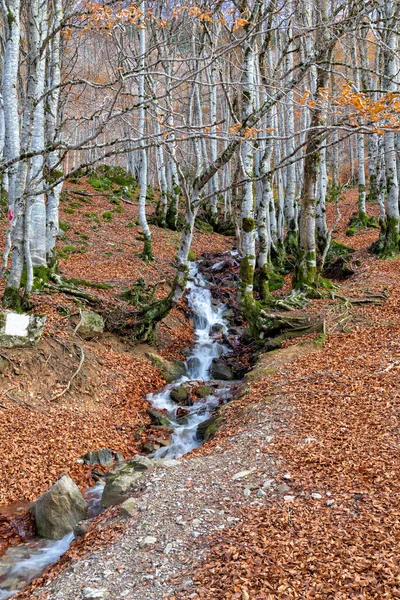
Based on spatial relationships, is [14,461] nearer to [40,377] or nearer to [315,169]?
[40,377]

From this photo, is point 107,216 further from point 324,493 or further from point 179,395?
point 324,493

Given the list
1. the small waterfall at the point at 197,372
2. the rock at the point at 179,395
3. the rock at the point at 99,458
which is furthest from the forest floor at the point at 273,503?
the rock at the point at 179,395

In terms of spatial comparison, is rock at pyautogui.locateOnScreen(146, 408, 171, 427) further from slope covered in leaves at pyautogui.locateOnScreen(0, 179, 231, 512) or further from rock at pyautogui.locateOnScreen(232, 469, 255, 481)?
rock at pyautogui.locateOnScreen(232, 469, 255, 481)

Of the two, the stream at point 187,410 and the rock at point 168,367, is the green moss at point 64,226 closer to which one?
the stream at point 187,410

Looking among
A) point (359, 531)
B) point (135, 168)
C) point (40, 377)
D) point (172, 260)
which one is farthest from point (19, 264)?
point (135, 168)

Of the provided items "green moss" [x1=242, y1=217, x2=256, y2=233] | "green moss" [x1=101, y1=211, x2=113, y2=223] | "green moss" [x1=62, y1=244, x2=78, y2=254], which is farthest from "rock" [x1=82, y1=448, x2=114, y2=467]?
"green moss" [x1=101, y1=211, x2=113, y2=223]

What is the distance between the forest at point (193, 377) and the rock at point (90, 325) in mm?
43

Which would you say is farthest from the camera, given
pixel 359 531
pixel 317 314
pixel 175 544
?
pixel 317 314

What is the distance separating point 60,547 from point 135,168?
3470 cm

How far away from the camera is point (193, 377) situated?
1062 cm

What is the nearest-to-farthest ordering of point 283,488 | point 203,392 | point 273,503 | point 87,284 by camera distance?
1. point 273,503
2. point 283,488
3. point 203,392
4. point 87,284

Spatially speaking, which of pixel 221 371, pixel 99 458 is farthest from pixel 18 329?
pixel 221 371

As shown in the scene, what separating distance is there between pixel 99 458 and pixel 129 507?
2424 mm

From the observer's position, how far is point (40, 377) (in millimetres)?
7812
